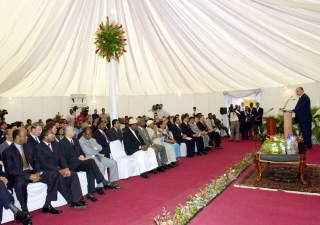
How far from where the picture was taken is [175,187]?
16.6ft

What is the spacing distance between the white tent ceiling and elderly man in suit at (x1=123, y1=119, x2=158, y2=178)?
3.34m

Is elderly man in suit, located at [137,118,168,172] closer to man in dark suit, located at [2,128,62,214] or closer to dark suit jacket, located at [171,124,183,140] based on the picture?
dark suit jacket, located at [171,124,183,140]

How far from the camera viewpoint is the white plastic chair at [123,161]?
18.7ft

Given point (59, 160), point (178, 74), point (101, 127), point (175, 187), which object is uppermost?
point (178, 74)

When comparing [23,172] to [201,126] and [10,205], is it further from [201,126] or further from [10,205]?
[201,126]

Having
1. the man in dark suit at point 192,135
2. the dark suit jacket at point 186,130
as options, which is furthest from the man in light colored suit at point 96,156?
the dark suit jacket at point 186,130

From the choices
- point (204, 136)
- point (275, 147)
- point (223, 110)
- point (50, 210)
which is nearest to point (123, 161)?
point (50, 210)

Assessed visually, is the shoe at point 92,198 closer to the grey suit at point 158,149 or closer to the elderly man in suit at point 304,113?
the grey suit at point 158,149

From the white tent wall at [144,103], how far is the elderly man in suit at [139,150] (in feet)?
26.5

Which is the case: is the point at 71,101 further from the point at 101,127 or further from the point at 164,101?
the point at 101,127

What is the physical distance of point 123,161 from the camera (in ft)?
18.7

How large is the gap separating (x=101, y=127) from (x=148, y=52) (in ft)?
16.8

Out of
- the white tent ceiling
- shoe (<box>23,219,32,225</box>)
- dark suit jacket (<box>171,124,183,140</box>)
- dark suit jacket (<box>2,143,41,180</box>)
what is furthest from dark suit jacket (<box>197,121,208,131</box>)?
shoe (<box>23,219,32,225</box>)

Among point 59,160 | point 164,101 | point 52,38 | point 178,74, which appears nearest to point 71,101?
point 164,101
